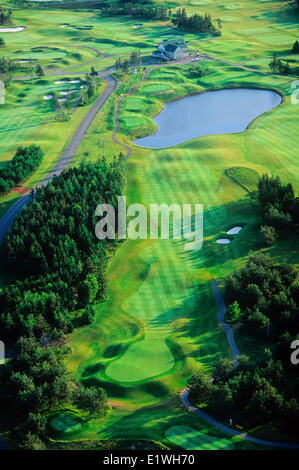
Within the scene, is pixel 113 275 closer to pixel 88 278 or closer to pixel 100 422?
pixel 88 278

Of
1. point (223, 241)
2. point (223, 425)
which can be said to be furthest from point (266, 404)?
point (223, 241)

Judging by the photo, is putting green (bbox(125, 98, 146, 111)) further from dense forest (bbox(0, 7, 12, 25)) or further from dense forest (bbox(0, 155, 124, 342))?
dense forest (bbox(0, 7, 12, 25))

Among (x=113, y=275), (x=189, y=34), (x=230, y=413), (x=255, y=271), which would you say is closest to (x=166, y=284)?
(x=113, y=275)

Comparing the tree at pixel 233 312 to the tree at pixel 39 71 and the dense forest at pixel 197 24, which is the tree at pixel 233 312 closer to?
the tree at pixel 39 71

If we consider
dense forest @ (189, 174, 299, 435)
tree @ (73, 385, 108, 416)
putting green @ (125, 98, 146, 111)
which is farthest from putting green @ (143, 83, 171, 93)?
tree @ (73, 385, 108, 416)

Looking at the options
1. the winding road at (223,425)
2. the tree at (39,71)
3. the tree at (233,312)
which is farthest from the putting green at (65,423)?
the tree at (39,71)
